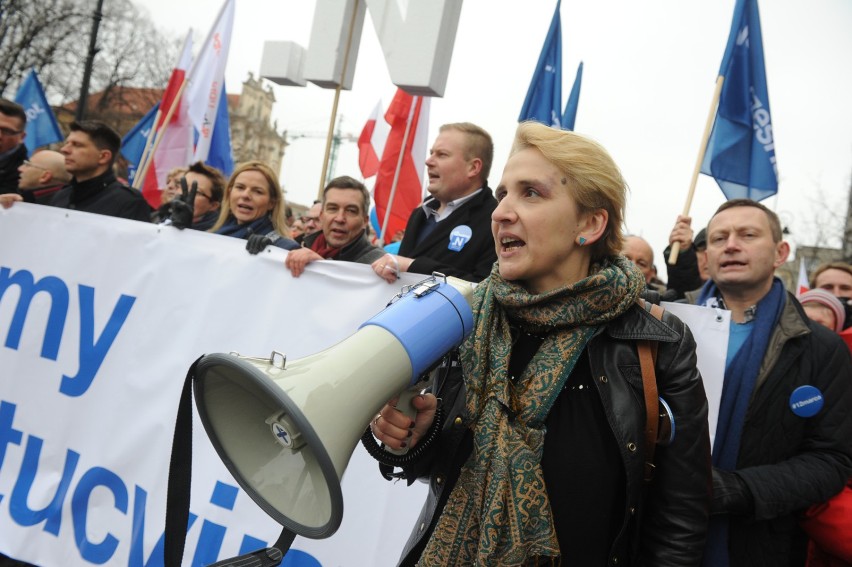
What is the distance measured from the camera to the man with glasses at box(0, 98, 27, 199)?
509 cm

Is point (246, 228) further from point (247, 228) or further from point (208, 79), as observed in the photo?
point (208, 79)

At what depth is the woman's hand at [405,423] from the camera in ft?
4.49

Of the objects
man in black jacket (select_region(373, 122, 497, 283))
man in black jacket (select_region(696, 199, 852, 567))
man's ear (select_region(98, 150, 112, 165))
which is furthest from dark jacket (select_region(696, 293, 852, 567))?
man's ear (select_region(98, 150, 112, 165))

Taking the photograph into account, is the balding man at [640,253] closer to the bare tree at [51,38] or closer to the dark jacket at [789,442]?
the dark jacket at [789,442]

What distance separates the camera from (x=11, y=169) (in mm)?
5141

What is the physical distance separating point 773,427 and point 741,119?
298cm

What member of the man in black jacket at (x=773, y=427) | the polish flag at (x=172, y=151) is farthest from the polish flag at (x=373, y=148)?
the man in black jacket at (x=773, y=427)

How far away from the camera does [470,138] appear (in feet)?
11.5

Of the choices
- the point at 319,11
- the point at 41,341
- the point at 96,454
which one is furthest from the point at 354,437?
the point at 319,11

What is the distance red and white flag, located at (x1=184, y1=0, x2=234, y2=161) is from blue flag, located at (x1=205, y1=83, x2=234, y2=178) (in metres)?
0.39

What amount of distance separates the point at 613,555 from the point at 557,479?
20cm

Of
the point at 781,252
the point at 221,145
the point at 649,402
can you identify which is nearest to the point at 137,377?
the point at 649,402

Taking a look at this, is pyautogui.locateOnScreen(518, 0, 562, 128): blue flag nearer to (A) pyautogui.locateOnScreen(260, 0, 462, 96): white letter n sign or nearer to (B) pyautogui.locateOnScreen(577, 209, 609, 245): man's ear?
(A) pyautogui.locateOnScreen(260, 0, 462, 96): white letter n sign

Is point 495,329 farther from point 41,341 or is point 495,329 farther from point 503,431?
point 41,341
